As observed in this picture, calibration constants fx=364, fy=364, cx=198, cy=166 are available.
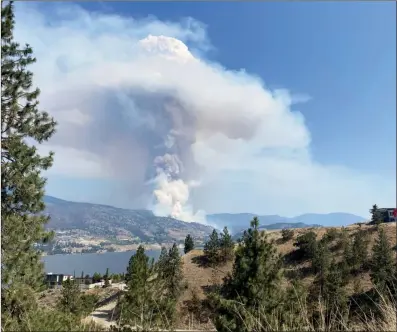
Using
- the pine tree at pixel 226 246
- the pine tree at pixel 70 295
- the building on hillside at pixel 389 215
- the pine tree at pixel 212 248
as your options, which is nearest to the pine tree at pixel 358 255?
the pine tree at pixel 226 246

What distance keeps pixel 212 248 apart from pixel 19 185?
32097mm

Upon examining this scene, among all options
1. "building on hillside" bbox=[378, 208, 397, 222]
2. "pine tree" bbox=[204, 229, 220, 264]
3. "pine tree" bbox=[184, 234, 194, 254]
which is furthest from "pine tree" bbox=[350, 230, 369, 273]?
"pine tree" bbox=[184, 234, 194, 254]

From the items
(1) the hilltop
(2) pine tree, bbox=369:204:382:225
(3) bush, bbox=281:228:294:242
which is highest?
(2) pine tree, bbox=369:204:382:225

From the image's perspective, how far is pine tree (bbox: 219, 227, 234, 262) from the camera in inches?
1609

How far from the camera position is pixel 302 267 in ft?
124

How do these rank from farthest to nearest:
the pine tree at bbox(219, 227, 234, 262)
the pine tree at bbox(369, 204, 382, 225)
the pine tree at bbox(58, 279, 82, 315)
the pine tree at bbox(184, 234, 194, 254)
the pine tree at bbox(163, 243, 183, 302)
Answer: the pine tree at bbox(184, 234, 194, 254), the pine tree at bbox(369, 204, 382, 225), the pine tree at bbox(219, 227, 234, 262), the pine tree at bbox(163, 243, 183, 302), the pine tree at bbox(58, 279, 82, 315)

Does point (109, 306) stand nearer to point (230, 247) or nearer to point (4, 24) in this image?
point (230, 247)

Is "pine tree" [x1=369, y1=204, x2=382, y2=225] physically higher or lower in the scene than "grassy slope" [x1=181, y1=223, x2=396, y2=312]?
higher

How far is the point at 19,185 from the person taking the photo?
40.0 ft

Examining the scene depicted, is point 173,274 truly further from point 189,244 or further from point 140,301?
point 140,301

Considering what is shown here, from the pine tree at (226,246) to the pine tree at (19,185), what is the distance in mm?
29245

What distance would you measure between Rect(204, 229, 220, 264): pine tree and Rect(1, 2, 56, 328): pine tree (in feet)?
97.4

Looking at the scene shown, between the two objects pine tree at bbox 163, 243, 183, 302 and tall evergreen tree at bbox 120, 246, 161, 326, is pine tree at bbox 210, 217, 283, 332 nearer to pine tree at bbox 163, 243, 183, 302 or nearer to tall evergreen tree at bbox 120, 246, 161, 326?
tall evergreen tree at bbox 120, 246, 161, 326

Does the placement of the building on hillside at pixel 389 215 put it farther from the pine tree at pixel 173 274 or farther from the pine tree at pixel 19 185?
the pine tree at pixel 19 185
